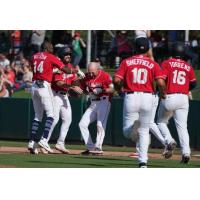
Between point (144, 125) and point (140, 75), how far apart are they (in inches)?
34.8

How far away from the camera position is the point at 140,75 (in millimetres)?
Answer: 14945

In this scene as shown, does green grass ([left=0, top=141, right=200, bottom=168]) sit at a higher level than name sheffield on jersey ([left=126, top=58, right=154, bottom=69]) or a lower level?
lower

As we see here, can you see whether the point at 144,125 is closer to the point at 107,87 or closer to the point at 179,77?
the point at 179,77

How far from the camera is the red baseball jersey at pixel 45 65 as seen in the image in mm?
18859

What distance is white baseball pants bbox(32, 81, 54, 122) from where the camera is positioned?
19031 millimetres

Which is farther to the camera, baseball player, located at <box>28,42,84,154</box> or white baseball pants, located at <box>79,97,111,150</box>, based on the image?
white baseball pants, located at <box>79,97,111,150</box>

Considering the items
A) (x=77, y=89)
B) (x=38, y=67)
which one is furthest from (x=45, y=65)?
(x=77, y=89)

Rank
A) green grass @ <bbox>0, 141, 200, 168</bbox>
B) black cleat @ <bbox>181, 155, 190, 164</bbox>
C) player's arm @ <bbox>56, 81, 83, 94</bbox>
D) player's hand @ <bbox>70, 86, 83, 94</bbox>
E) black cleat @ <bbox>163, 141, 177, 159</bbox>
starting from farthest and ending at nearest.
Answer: player's hand @ <bbox>70, 86, 83, 94</bbox> < player's arm @ <bbox>56, 81, 83, 94</bbox> < black cleat @ <bbox>163, 141, 177, 159</bbox> < black cleat @ <bbox>181, 155, 190, 164</bbox> < green grass @ <bbox>0, 141, 200, 168</bbox>

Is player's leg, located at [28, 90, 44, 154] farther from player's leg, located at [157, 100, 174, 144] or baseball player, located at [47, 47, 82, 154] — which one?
player's leg, located at [157, 100, 174, 144]

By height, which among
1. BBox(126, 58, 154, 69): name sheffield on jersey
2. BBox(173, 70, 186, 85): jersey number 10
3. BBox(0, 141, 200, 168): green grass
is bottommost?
BBox(0, 141, 200, 168): green grass

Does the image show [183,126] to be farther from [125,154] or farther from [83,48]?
[83,48]

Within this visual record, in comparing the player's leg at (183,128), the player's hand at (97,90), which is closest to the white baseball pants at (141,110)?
the player's leg at (183,128)

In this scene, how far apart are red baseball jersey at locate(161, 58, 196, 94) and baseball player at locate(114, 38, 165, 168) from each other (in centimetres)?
207

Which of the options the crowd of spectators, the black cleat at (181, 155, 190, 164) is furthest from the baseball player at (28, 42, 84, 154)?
the crowd of spectators
